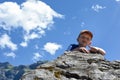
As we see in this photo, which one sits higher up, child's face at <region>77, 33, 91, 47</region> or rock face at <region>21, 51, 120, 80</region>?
child's face at <region>77, 33, 91, 47</region>

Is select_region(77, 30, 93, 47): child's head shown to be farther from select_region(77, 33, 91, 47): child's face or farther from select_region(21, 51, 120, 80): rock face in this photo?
select_region(21, 51, 120, 80): rock face

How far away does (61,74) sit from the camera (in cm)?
1219

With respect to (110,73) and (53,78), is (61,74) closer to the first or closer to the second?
(53,78)

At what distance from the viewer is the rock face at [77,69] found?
11.9m

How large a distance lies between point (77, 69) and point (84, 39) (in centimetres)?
265

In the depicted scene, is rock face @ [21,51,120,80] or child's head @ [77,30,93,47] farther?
child's head @ [77,30,93,47]

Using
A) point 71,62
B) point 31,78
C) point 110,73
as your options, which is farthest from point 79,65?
point 31,78

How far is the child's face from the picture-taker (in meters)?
14.8

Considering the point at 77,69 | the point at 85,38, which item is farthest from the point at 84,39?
the point at 77,69

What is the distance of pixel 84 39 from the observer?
48.8 feet

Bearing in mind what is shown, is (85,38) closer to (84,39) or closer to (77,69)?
(84,39)

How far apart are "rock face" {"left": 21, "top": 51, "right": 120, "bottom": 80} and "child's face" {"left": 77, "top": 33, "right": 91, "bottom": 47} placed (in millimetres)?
1210

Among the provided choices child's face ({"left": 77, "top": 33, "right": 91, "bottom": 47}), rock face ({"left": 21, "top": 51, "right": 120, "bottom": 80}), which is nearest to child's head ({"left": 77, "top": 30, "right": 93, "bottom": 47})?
child's face ({"left": 77, "top": 33, "right": 91, "bottom": 47})

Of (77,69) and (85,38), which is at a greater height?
(85,38)
